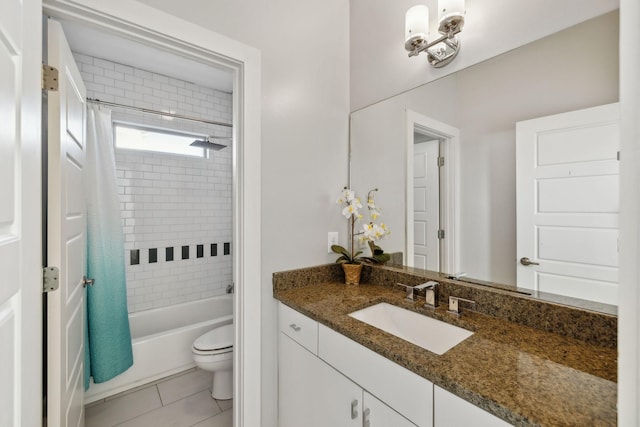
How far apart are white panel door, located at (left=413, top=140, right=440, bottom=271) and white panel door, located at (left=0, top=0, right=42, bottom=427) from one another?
148 centimetres

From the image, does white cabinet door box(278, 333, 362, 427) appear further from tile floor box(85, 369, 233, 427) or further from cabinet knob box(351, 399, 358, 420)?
tile floor box(85, 369, 233, 427)

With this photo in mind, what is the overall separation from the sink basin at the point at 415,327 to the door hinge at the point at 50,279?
1170 millimetres

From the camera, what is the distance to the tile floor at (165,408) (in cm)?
177

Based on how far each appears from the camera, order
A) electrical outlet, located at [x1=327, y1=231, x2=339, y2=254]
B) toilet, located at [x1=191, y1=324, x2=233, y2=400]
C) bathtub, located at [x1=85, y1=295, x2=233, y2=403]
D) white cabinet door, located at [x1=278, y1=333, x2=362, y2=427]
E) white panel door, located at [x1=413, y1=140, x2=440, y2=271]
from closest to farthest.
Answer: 1. white cabinet door, located at [x1=278, y1=333, x2=362, y2=427]
2. white panel door, located at [x1=413, y1=140, x2=440, y2=271]
3. electrical outlet, located at [x1=327, y1=231, x2=339, y2=254]
4. toilet, located at [x1=191, y1=324, x2=233, y2=400]
5. bathtub, located at [x1=85, y1=295, x2=233, y2=403]

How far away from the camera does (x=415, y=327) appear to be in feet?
4.01

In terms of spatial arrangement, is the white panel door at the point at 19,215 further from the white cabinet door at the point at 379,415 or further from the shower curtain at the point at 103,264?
the shower curtain at the point at 103,264

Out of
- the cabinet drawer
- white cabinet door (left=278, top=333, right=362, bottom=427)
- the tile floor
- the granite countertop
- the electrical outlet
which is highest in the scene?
the electrical outlet

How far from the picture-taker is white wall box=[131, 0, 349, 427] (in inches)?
56.2

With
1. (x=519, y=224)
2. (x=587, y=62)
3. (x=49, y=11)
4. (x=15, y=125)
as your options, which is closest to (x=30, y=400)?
(x=15, y=125)

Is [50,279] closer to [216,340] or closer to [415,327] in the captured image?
[216,340]

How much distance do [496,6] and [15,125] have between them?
5.36ft

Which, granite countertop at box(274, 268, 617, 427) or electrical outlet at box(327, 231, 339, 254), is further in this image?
electrical outlet at box(327, 231, 339, 254)

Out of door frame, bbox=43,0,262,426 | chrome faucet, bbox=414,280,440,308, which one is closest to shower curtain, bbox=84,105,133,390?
door frame, bbox=43,0,262,426

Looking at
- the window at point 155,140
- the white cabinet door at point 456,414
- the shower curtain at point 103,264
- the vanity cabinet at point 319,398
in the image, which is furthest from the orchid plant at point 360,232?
the window at point 155,140
